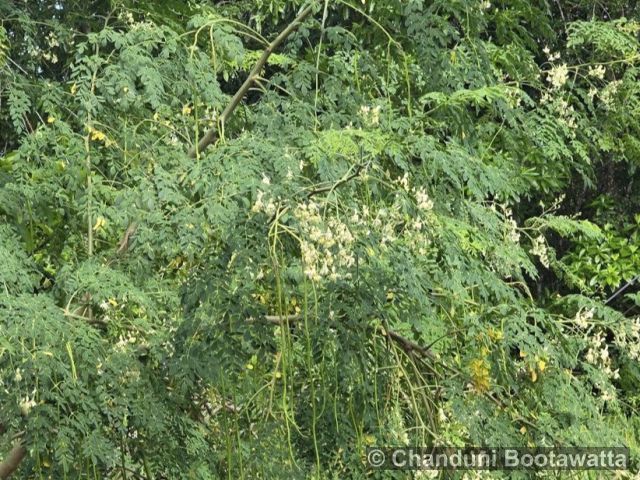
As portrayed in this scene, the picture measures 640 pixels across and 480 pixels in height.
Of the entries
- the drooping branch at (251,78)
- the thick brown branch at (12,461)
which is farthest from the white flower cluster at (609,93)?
the thick brown branch at (12,461)

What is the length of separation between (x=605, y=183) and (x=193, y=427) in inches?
202

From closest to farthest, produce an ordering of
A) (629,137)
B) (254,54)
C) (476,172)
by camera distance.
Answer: (476,172) → (254,54) → (629,137)

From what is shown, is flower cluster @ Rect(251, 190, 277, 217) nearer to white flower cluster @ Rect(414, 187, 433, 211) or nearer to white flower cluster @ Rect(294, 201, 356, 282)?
white flower cluster @ Rect(294, 201, 356, 282)

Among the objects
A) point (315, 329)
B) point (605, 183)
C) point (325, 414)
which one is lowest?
point (605, 183)

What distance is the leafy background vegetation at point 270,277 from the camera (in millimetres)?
2553

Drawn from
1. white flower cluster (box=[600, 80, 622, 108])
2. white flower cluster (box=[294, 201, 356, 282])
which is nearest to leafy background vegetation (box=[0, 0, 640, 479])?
white flower cluster (box=[294, 201, 356, 282])

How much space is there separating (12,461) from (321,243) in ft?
3.73

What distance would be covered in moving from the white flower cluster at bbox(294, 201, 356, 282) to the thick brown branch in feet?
3.32

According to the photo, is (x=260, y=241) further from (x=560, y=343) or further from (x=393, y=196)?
(x=560, y=343)

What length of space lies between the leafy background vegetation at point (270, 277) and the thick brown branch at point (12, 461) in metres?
0.02

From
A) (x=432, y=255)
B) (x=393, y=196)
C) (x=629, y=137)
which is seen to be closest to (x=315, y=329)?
(x=393, y=196)

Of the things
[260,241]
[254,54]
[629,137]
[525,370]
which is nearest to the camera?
[260,241]

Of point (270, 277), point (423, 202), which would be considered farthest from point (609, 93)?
point (270, 277)

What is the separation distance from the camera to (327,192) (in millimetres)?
2682
